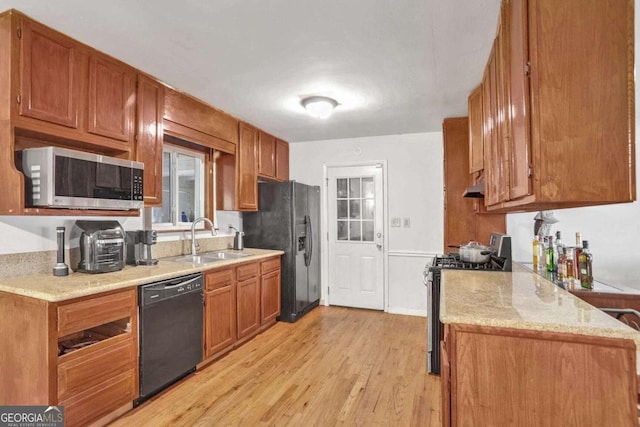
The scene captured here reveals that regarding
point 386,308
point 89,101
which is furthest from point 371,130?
point 89,101

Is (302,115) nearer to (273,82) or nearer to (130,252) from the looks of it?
(273,82)

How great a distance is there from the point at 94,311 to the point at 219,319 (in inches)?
45.2

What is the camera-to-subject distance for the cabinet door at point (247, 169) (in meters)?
3.75

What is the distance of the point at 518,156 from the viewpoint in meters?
1.48

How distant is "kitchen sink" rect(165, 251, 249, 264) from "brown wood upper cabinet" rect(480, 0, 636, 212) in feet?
8.70

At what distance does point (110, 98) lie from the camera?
2297 millimetres

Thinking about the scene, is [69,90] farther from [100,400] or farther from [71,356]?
[100,400]

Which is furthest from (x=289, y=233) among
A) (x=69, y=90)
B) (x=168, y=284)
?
(x=69, y=90)

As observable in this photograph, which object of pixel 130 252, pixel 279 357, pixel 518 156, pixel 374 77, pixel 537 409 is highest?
pixel 374 77

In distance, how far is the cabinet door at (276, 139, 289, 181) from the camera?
4539mm

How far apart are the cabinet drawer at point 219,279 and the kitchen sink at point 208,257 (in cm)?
20

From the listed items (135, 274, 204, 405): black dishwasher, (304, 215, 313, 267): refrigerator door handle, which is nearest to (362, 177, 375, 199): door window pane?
Answer: (304, 215, 313, 267): refrigerator door handle

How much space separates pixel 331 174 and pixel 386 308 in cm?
192

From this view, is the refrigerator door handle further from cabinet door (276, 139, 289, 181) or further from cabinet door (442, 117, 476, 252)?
cabinet door (442, 117, 476, 252)
